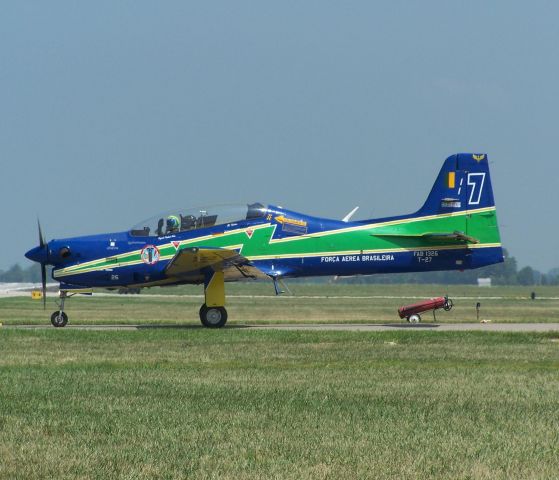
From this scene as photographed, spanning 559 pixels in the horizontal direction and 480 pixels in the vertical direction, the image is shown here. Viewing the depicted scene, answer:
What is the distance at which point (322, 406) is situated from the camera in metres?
12.3

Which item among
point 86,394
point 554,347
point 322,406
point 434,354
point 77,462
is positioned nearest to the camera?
point 77,462

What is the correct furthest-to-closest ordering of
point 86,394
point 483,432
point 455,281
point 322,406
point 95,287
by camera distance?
point 455,281, point 95,287, point 86,394, point 322,406, point 483,432

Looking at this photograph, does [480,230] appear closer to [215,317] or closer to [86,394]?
[215,317]

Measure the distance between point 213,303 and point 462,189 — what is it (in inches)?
299

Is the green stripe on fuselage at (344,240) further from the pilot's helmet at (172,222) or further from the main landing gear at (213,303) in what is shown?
the main landing gear at (213,303)

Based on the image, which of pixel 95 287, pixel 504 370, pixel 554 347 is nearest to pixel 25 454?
pixel 504 370

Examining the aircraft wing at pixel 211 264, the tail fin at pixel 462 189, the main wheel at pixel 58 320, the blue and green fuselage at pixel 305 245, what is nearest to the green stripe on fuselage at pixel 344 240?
the blue and green fuselage at pixel 305 245

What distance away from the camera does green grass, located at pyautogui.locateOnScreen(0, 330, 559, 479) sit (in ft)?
29.3

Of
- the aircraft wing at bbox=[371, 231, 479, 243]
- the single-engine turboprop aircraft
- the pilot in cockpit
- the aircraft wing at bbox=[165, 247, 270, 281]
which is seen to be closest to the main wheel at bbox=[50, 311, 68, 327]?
the single-engine turboprop aircraft

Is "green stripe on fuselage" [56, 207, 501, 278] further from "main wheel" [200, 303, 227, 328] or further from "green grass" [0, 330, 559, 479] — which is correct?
"green grass" [0, 330, 559, 479]

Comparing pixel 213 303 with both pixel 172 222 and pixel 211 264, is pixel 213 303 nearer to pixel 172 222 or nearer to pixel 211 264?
pixel 211 264

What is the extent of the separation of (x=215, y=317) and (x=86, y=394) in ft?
47.8

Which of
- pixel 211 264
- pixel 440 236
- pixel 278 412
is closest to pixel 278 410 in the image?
pixel 278 412

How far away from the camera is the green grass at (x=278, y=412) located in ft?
29.3
